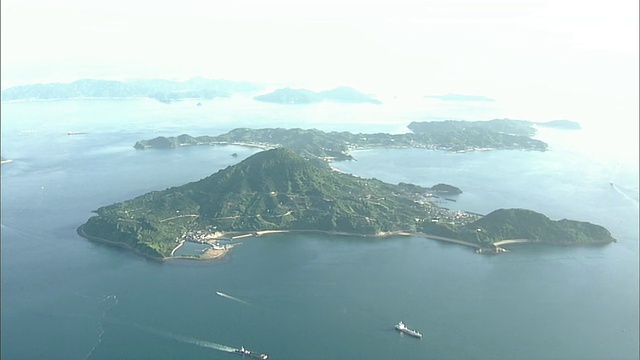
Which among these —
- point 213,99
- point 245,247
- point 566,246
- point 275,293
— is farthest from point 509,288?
point 213,99

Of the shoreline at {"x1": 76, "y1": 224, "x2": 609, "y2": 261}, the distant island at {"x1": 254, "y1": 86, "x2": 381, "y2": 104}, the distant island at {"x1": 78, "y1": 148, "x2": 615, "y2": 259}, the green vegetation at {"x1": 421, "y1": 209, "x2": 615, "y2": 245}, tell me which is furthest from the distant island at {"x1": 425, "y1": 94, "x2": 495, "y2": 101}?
the shoreline at {"x1": 76, "y1": 224, "x2": 609, "y2": 261}

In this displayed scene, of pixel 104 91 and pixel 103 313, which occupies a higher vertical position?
pixel 104 91

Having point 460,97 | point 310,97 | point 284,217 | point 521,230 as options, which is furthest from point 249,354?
point 460,97

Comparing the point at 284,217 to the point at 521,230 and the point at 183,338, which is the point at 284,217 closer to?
the point at 183,338

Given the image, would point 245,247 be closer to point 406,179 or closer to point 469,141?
point 406,179

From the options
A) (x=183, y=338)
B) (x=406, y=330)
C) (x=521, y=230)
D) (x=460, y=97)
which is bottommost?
(x=183, y=338)

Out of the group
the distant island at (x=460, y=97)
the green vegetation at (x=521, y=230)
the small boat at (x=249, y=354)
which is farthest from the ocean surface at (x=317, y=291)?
the distant island at (x=460, y=97)

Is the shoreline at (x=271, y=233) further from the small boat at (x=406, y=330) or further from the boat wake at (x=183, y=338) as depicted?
the small boat at (x=406, y=330)
